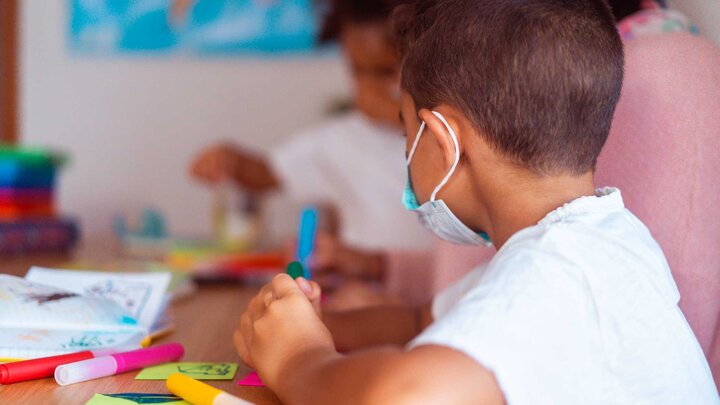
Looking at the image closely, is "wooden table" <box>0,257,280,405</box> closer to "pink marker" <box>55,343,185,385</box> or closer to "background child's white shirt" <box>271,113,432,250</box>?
"pink marker" <box>55,343,185,385</box>

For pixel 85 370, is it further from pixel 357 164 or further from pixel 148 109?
pixel 148 109

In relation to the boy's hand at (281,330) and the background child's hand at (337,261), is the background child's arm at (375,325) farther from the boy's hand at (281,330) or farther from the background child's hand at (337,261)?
the background child's hand at (337,261)

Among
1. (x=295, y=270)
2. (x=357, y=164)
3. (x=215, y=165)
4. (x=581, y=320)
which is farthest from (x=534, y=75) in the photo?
(x=215, y=165)

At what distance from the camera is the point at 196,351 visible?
795 mm

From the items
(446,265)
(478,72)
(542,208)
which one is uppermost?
(478,72)

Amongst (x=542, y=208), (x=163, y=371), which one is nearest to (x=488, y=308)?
(x=542, y=208)

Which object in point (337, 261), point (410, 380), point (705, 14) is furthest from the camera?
point (337, 261)

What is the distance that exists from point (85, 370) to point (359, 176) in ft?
3.88

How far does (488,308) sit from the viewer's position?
0.52 metres

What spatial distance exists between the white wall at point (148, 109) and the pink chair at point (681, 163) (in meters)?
1.79

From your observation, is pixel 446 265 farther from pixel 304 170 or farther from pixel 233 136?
pixel 233 136

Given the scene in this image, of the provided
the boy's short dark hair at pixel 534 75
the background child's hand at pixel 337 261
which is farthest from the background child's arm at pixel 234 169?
the boy's short dark hair at pixel 534 75

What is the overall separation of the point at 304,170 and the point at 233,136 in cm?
75

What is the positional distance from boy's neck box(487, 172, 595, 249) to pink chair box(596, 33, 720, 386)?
0.14 m
